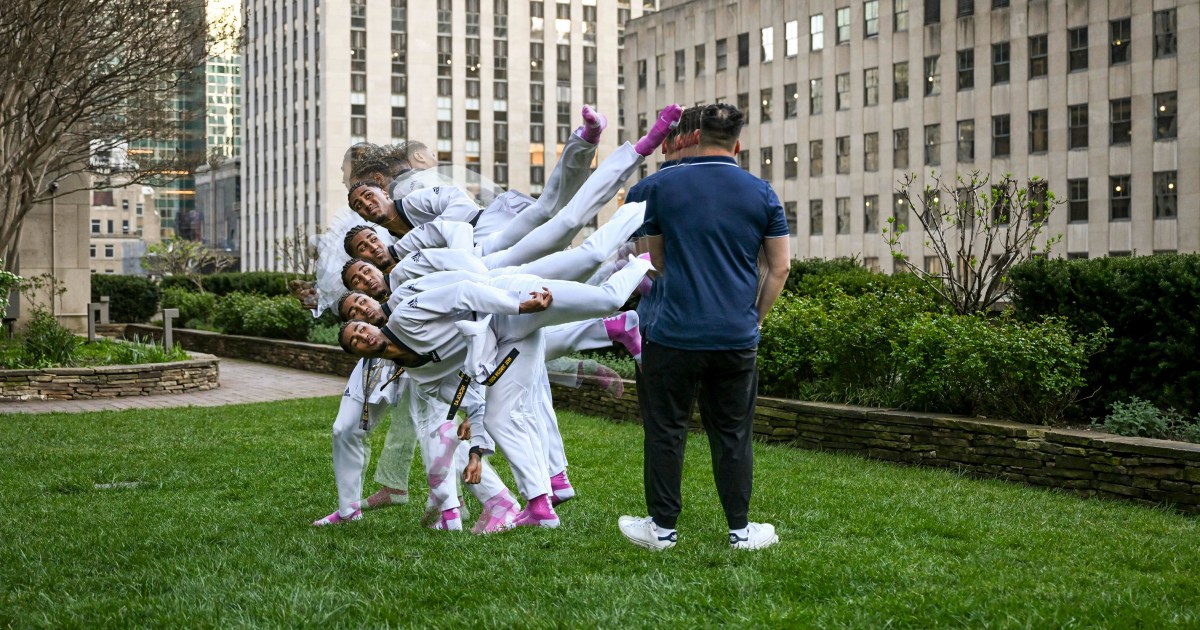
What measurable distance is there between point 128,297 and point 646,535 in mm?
32116

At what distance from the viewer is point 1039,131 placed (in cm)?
5234

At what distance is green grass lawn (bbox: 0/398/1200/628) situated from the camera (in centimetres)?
496

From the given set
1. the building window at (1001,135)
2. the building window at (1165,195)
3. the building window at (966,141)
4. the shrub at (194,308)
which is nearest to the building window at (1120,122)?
the building window at (1165,195)

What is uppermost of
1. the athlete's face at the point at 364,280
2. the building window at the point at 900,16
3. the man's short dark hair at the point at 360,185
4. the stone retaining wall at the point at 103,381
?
the building window at the point at 900,16

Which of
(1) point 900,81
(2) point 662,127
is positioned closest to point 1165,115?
(1) point 900,81

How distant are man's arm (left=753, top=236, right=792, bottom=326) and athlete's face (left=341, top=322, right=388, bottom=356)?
202cm

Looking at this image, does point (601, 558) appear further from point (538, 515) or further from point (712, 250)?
point (712, 250)

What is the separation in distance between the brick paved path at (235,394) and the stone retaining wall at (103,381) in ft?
0.91

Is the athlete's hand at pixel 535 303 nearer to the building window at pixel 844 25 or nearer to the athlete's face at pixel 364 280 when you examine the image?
the athlete's face at pixel 364 280

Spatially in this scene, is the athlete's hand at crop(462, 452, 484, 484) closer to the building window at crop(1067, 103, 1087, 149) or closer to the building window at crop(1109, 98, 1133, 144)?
the building window at crop(1109, 98, 1133, 144)

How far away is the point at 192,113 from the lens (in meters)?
25.9

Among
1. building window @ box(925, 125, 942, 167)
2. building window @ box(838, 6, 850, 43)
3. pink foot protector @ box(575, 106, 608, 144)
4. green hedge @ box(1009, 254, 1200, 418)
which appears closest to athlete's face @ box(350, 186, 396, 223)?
pink foot protector @ box(575, 106, 608, 144)

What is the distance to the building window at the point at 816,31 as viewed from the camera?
63.3 metres

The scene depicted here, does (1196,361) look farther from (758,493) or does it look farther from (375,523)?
(375,523)
